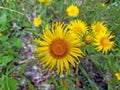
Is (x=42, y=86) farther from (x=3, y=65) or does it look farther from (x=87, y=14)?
(x=87, y=14)

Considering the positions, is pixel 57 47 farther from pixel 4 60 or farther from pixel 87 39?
pixel 4 60

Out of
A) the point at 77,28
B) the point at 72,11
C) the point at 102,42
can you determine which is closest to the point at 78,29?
the point at 77,28

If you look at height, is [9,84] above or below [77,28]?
below

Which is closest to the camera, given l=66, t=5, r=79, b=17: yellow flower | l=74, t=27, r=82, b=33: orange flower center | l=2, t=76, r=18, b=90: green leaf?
l=74, t=27, r=82, b=33: orange flower center

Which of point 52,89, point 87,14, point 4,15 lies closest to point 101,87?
point 52,89

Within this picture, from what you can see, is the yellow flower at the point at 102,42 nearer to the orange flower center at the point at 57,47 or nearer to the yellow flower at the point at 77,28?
the yellow flower at the point at 77,28

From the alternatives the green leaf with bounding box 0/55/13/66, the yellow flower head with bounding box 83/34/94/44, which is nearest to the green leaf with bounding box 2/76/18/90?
the green leaf with bounding box 0/55/13/66

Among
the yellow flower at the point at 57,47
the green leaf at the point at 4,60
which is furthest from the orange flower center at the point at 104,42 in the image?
the green leaf at the point at 4,60

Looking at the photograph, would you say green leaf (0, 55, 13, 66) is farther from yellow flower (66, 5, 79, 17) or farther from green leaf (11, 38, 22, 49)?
yellow flower (66, 5, 79, 17)
